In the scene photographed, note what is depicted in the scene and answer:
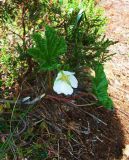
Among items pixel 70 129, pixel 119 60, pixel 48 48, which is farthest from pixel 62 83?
pixel 119 60

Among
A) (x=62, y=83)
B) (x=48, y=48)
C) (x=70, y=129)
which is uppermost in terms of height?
(x=48, y=48)

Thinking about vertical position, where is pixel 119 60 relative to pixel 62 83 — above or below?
below

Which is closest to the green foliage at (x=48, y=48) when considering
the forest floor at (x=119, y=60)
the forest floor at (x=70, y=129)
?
the forest floor at (x=70, y=129)

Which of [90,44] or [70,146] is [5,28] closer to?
[90,44]

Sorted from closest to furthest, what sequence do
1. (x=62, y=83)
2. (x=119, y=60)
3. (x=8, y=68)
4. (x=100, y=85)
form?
(x=62, y=83), (x=100, y=85), (x=8, y=68), (x=119, y=60)

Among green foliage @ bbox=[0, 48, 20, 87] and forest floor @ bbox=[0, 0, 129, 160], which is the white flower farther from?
green foliage @ bbox=[0, 48, 20, 87]

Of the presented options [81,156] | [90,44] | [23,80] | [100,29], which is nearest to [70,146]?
[81,156]

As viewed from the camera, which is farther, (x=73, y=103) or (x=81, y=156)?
(x=73, y=103)

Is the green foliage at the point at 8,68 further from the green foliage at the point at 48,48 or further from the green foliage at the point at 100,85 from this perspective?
the green foliage at the point at 100,85

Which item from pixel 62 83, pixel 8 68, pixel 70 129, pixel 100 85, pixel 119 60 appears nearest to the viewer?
pixel 62 83

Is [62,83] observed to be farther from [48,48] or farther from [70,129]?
[70,129]

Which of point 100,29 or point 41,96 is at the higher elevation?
point 100,29
